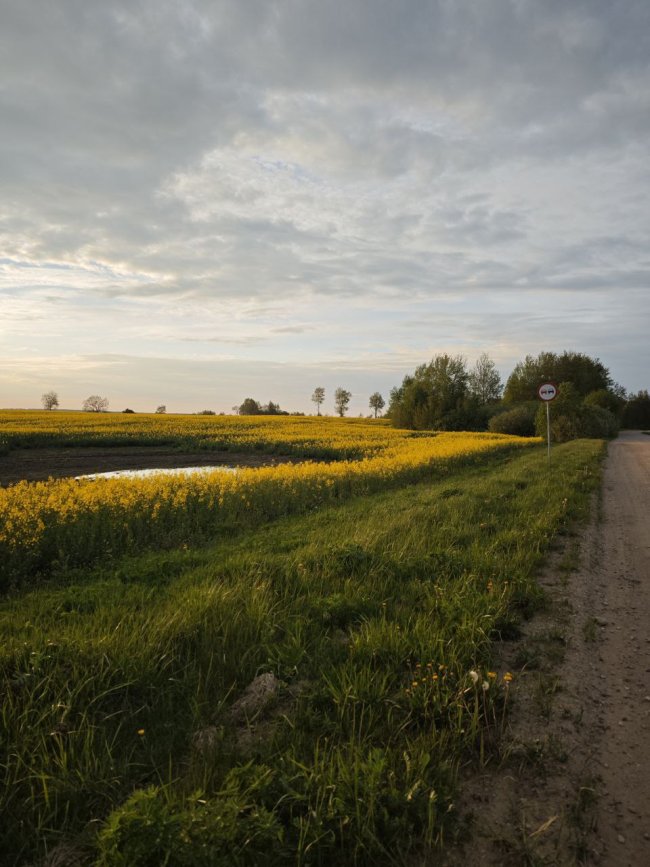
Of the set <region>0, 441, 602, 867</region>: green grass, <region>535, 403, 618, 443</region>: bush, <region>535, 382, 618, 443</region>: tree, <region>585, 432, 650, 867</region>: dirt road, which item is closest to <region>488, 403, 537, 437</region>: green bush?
<region>535, 403, 618, 443</region>: bush

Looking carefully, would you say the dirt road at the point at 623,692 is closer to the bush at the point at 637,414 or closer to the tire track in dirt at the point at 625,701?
the tire track in dirt at the point at 625,701

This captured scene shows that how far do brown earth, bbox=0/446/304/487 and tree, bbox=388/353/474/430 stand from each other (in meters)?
35.6

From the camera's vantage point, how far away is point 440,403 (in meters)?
57.4

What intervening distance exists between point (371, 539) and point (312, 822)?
453cm

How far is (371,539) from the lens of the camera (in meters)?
6.84

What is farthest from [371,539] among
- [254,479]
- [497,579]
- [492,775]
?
[254,479]

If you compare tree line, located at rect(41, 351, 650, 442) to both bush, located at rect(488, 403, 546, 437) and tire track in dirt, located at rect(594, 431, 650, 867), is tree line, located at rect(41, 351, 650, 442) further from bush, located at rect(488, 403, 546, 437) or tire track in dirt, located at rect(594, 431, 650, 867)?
tire track in dirt, located at rect(594, 431, 650, 867)

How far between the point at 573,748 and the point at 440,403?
183 feet

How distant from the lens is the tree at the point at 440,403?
56.9m

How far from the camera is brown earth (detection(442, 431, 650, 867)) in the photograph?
241cm

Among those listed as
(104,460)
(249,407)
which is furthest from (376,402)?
(104,460)

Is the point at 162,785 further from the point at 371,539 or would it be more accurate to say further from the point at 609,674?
the point at 371,539

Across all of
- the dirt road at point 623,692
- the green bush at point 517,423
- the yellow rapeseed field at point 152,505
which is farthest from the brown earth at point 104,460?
the green bush at point 517,423

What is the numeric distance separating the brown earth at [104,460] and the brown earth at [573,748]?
52.3 ft
